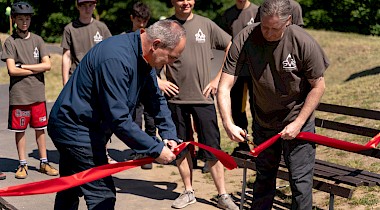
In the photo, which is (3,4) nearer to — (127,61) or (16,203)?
(16,203)

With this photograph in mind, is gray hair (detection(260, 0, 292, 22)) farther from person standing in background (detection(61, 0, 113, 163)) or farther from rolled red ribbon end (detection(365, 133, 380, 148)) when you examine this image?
person standing in background (detection(61, 0, 113, 163))

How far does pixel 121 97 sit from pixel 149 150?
1.32 ft

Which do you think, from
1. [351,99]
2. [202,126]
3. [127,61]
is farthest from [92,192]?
[351,99]

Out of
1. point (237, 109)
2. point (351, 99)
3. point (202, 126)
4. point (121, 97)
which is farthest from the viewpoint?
point (351, 99)

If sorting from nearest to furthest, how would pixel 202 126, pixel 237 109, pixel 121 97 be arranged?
pixel 121 97 → pixel 202 126 → pixel 237 109

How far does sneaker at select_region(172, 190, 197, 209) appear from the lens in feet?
22.1

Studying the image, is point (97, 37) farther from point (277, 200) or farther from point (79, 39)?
point (277, 200)

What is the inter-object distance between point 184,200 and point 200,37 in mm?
1562

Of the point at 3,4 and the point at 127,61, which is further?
the point at 3,4

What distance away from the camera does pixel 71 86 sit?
470cm

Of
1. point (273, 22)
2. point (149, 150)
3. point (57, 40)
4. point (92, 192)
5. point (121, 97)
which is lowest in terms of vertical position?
point (57, 40)

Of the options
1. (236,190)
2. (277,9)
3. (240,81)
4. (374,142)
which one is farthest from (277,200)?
(277,9)

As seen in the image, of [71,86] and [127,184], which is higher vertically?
[71,86]

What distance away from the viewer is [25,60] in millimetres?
7676
